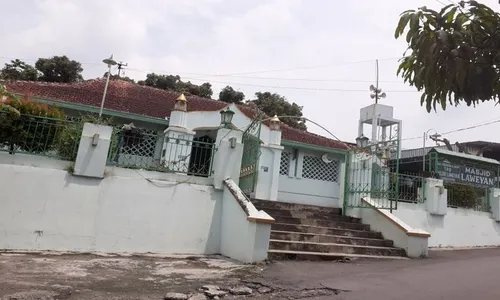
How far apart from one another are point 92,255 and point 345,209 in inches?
250

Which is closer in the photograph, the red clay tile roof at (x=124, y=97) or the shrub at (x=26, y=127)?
the shrub at (x=26, y=127)

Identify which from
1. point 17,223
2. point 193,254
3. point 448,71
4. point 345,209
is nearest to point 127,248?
point 193,254

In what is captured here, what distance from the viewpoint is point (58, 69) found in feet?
76.1

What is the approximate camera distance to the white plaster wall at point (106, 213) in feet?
22.5

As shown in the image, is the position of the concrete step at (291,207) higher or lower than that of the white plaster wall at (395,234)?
higher

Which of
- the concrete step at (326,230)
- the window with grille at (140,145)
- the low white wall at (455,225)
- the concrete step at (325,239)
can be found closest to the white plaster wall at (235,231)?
the concrete step at (325,239)

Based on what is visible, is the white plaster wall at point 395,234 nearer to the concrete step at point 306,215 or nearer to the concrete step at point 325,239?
the concrete step at point 325,239

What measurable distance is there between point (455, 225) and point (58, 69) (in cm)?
2263

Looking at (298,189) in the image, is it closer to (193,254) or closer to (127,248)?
(193,254)

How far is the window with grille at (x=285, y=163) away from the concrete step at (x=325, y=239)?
604 centimetres

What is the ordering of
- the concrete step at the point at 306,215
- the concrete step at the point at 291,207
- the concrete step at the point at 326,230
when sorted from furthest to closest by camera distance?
the concrete step at the point at 291,207 → the concrete step at the point at 306,215 → the concrete step at the point at 326,230

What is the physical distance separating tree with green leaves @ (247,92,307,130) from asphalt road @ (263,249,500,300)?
1738cm

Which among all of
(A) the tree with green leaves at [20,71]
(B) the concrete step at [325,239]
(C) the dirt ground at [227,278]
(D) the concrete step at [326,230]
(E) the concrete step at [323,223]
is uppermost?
(A) the tree with green leaves at [20,71]

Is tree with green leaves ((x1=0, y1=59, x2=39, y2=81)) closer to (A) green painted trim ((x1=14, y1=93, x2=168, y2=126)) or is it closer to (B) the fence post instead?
(A) green painted trim ((x1=14, y1=93, x2=168, y2=126))
